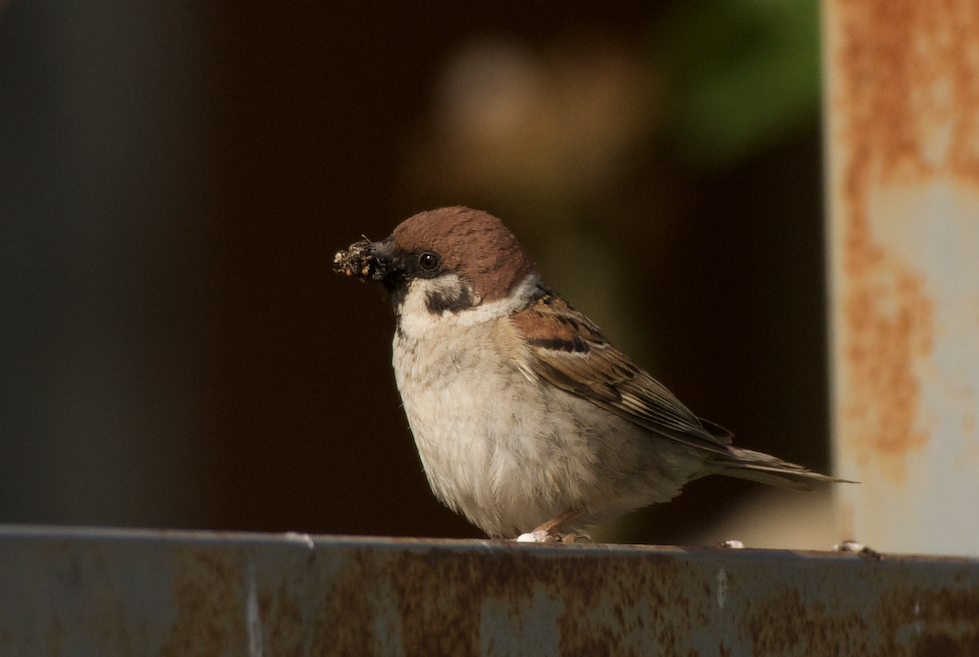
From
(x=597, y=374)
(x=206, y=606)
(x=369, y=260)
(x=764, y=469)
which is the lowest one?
(x=206, y=606)

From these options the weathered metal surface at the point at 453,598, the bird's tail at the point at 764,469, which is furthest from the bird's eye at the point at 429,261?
the weathered metal surface at the point at 453,598

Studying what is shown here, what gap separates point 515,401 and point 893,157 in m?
0.92

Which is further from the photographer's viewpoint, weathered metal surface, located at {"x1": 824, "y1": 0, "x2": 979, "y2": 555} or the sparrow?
the sparrow

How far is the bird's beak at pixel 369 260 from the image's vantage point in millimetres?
2871

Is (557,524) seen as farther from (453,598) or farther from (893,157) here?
(453,598)

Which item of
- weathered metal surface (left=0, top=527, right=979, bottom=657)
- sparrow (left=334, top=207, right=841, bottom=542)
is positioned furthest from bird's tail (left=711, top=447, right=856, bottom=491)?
weathered metal surface (left=0, top=527, right=979, bottom=657)

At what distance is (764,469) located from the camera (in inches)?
121

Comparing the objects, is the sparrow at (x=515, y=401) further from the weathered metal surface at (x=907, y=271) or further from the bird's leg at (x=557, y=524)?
the weathered metal surface at (x=907, y=271)

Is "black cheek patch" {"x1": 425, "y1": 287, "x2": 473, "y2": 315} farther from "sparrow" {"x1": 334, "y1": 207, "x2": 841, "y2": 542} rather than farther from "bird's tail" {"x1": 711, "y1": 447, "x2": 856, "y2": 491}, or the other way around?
"bird's tail" {"x1": 711, "y1": 447, "x2": 856, "y2": 491}

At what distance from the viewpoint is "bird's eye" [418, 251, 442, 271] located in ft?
9.50

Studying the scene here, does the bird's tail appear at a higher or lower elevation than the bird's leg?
higher

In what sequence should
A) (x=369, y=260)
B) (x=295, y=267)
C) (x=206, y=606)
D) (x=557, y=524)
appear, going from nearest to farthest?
(x=206, y=606) → (x=557, y=524) → (x=369, y=260) → (x=295, y=267)

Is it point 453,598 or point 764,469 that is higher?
point 764,469

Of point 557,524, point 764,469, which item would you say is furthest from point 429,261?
point 764,469
